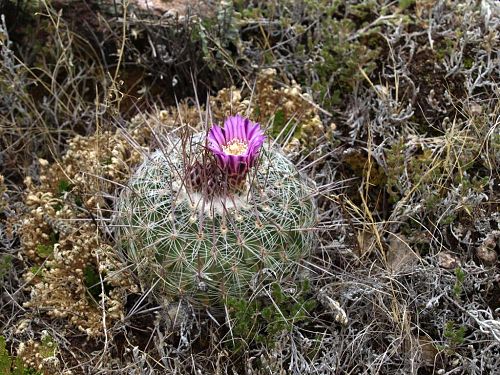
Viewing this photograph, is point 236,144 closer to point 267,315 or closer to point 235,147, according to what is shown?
point 235,147

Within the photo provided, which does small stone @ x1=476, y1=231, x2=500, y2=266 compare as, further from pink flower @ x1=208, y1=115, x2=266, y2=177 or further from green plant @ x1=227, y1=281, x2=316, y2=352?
pink flower @ x1=208, y1=115, x2=266, y2=177

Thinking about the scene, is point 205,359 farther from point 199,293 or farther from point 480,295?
point 480,295

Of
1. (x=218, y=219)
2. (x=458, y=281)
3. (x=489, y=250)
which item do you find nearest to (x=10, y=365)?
(x=218, y=219)

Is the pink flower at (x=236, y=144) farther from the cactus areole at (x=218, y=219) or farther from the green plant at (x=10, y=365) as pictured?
the green plant at (x=10, y=365)

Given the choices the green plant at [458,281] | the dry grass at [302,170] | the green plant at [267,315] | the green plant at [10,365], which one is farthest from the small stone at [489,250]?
the green plant at [10,365]

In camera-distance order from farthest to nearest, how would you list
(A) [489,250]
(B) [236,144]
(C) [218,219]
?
(A) [489,250], (B) [236,144], (C) [218,219]

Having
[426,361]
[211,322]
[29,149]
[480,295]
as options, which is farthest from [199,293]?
[29,149]

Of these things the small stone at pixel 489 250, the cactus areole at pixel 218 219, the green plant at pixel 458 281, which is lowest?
the small stone at pixel 489 250
